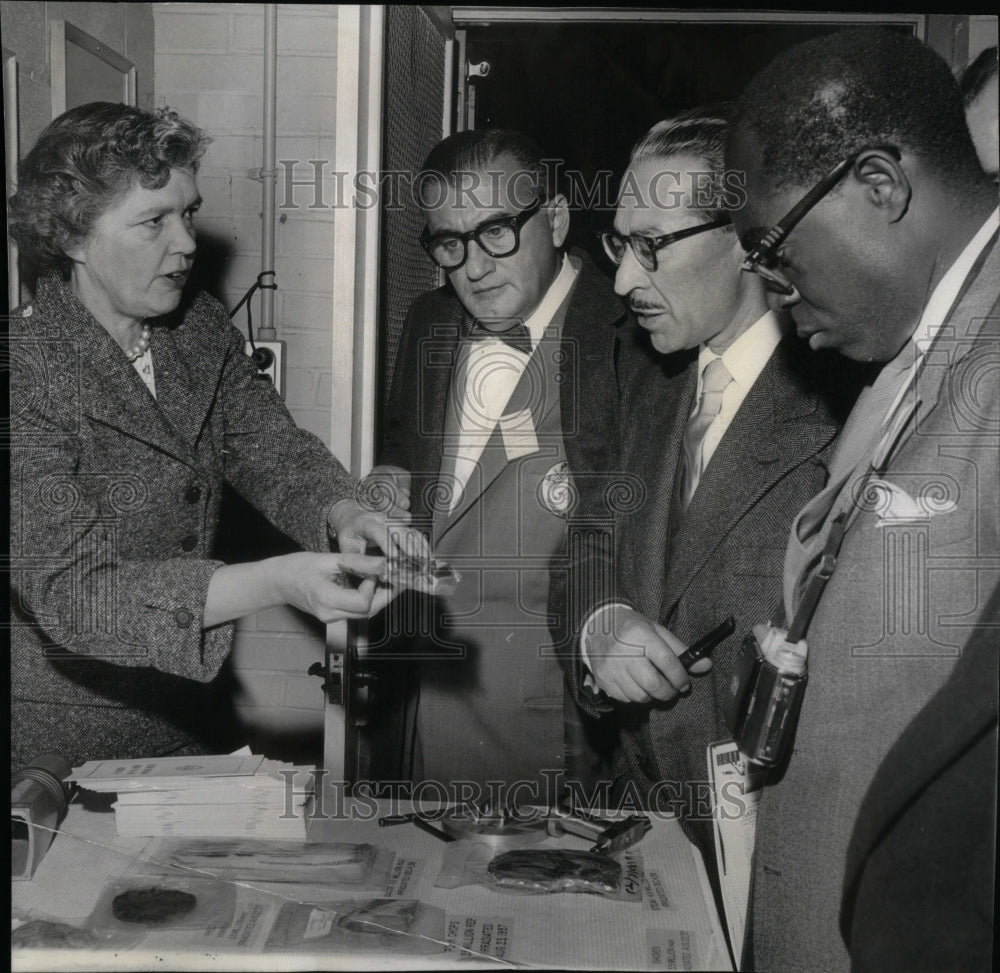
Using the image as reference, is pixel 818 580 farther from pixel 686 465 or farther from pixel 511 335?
pixel 511 335

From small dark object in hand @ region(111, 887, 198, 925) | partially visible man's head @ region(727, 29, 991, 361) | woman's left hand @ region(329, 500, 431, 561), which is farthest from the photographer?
woman's left hand @ region(329, 500, 431, 561)

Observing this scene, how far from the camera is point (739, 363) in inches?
59.7

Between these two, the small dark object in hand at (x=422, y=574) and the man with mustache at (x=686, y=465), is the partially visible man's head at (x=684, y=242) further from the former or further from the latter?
the small dark object in hand at (x=422, y=574)

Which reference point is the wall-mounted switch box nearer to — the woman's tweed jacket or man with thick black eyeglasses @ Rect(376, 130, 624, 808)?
the woman's tweed jacket

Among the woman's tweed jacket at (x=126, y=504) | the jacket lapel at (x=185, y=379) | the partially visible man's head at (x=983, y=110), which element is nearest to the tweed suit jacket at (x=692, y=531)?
the partially visible man's head at (x=983, y=110)

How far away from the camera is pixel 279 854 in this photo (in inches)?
61.9

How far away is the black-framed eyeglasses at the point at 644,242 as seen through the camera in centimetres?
150

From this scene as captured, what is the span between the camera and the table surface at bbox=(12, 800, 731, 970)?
4.67 ft

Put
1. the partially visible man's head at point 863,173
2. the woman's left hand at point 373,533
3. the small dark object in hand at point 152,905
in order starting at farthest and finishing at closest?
1. the woman's left hand at point 373,533
2. the small dark object in hand at point 152,905
3. the partially visible man's head at point 863,173

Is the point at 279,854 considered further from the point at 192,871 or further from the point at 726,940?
the point at 726,940

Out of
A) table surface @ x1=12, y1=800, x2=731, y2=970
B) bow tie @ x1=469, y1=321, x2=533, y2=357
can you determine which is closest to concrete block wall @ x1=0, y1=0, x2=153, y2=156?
bow tie @ x1=469, y1=321, x2=533, y2=357

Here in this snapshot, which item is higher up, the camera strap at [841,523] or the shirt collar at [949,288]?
the shirt collar at [949,288]

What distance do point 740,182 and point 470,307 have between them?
1.38ft

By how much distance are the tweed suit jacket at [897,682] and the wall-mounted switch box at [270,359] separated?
2.83 ft
